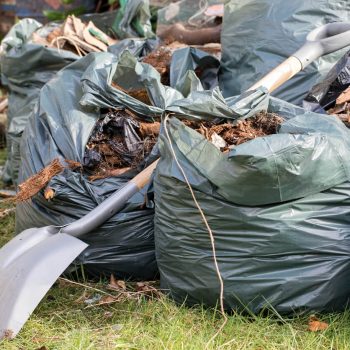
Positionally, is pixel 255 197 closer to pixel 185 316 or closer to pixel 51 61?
pixel 185 316

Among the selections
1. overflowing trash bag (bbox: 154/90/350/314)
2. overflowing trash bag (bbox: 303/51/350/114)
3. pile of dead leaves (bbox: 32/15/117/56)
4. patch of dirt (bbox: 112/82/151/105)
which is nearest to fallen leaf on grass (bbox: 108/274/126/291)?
overflowing trash bag (bbox: 154/90/350/314)

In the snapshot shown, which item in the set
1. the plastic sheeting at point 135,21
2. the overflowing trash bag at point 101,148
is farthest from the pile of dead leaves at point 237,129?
the plastic sheeting at point 135,21

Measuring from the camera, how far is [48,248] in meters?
2.54

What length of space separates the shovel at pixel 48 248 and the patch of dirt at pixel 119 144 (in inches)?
Answer: 7.7

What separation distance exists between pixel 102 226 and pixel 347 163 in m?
1.04

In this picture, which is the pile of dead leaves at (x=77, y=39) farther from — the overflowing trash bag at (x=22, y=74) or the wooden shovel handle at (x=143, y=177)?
the wooden shovel handle at (x=143, y=177)

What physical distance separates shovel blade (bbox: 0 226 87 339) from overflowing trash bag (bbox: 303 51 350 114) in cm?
121

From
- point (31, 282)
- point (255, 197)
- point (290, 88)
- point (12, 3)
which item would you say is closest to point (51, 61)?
point (290, 88)

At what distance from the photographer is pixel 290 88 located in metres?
3.24

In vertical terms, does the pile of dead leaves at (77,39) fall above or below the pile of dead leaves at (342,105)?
above

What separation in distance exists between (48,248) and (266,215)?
864 mm

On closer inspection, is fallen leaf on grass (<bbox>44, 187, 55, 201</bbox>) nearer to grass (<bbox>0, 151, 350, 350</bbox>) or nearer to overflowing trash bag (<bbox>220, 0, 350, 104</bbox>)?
grass (<bbox>0, 151, 350, 350</bbox>)

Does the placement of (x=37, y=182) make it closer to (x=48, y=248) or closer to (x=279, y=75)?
(x=48, y=248)

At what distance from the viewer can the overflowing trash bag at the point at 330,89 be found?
2.93 m
